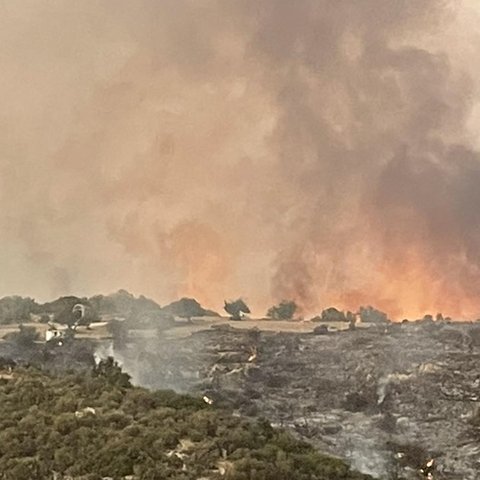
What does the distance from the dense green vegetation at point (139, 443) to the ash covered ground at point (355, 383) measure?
8.10m

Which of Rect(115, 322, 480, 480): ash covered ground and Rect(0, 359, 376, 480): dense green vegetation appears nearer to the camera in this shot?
Rect(0, 359, 376, 480): dense green vegetation

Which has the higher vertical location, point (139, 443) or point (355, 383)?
point (355, 383)

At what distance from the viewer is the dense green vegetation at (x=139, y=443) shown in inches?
996

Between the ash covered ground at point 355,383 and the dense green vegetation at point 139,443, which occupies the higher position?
the ash covered ground at point 355,383

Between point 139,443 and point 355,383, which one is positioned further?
point 355,383

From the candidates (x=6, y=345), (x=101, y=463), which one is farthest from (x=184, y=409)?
(x=6, y=345)

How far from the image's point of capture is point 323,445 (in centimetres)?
3731

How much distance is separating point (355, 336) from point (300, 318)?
16396 mm

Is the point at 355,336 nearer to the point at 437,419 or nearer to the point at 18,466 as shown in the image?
the point at 437,419

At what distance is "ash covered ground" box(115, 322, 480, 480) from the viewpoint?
3728 cm

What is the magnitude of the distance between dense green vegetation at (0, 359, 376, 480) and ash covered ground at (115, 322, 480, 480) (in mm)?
8102

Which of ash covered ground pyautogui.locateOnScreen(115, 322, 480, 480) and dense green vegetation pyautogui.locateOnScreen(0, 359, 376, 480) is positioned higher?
ash covered ground pyautogui.locateOnScreen(115, 322, 480, 480)

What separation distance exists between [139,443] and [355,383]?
1950cm

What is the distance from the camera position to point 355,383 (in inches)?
1725
